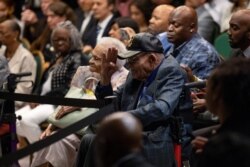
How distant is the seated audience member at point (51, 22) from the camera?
31.0 ft

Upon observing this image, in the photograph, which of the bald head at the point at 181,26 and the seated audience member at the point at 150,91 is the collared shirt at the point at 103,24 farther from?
the seated audience member at the point at 150,91

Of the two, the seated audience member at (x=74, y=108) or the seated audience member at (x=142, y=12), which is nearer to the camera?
the seated audience member at (x=74, y=108)

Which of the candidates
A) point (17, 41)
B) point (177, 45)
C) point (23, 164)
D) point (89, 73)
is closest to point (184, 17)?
point (177, 45)

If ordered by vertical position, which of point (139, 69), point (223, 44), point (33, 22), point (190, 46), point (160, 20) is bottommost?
point (33, 22)

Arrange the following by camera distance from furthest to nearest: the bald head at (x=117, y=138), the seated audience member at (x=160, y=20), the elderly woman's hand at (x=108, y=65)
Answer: the seated audience member at (x=160, y=20) → the elderly woman's hand at (x=108, y=65) → the bald head at (x=117, y=138)

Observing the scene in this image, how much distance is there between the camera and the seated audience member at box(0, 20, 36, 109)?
8.70 metres

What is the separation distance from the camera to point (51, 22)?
9.62 metres

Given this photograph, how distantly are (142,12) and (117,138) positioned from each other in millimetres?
5381

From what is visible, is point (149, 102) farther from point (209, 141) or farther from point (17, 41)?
point (17, 41)

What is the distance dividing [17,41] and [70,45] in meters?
1.09

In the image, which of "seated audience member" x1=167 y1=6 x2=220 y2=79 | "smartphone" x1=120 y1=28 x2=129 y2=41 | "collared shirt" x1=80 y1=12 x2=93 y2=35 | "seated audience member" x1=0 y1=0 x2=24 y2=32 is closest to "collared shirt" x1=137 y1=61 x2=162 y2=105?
"seated audience member" x1=167 y1=6 x2=220 y2=79

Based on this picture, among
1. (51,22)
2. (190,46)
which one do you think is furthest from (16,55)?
(190,46)

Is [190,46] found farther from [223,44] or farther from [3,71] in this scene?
[3,71]

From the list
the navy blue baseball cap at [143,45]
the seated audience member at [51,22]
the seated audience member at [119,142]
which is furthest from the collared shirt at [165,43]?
the seated audience member at [119,142]
